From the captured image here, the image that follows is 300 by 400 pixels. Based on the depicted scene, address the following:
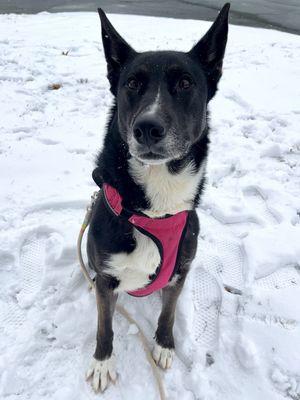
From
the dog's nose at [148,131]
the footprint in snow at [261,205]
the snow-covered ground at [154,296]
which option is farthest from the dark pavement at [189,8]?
the dog's nose at [148,131]

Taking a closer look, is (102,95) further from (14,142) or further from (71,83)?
(14,142)

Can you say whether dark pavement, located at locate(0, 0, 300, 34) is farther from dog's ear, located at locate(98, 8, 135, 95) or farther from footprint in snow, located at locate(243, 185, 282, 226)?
dog's ear, located at locate(98, 8, 135, 95)

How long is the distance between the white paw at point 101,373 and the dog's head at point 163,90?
134 cm

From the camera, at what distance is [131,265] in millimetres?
2320

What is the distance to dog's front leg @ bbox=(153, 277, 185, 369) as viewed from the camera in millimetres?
2584

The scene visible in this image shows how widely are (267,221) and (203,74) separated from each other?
181 centimetres

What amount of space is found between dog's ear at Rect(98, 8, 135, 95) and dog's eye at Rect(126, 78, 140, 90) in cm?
25

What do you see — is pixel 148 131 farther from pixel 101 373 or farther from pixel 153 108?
pixel 101 373

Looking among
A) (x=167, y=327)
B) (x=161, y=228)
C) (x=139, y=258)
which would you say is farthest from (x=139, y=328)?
(x=161, y=228)

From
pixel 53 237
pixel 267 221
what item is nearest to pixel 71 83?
pixel 53 237

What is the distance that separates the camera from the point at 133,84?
7.55ft

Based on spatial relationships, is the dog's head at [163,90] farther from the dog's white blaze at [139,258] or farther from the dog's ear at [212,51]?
the dog's white blaze at [139,258]

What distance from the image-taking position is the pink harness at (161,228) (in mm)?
2246

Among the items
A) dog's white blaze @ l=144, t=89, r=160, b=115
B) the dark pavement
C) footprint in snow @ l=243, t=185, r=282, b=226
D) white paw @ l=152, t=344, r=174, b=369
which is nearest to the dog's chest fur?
dog's white blaze @ l=144, t=89, r=160, b=115
